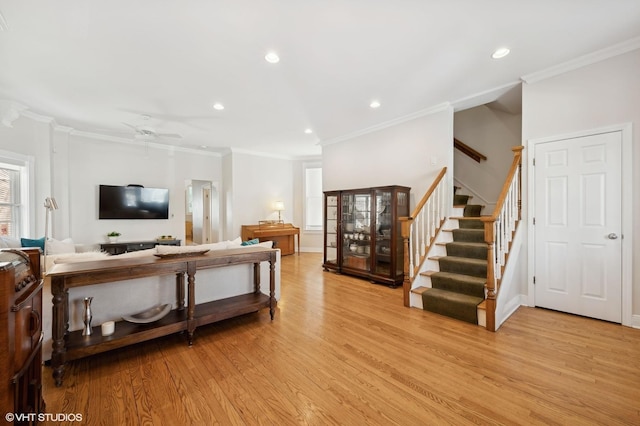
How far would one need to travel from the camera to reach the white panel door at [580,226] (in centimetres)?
278

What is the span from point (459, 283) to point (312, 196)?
16.8 feet

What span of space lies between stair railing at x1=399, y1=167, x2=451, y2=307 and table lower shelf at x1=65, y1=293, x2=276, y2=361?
1.91 m

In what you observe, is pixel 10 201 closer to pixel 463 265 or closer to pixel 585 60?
pixel 463 265

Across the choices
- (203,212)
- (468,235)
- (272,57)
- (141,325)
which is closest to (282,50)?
(272,57)

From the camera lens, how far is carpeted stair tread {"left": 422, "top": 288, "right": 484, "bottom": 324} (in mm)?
2842

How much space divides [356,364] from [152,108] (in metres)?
4.63

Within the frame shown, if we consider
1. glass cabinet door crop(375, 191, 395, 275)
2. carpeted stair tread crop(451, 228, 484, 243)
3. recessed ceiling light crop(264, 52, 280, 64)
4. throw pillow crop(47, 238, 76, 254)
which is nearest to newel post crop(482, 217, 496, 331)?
carpeted stair tread crop(451, 228, 484, 243)

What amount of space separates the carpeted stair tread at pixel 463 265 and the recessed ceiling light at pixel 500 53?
7.74 feet

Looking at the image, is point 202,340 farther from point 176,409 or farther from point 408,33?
point 408,33

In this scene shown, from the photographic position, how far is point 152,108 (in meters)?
4.16

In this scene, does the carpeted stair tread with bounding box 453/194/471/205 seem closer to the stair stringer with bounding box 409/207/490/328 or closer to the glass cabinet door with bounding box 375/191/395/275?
the stair stringer with bounding box 409/207/490/328

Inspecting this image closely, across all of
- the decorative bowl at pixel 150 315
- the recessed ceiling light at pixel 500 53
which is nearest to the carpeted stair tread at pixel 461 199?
the recessed ceiling light at pixel 500 53

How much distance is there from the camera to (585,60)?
2.88 metres

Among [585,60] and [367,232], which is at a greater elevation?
[585,60]
